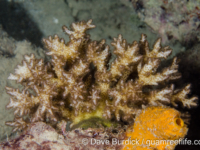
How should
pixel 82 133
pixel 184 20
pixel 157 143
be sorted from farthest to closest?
pixel 184 20 < pixel 82 133 < pixel 157 143

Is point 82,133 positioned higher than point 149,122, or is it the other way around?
point 149,122

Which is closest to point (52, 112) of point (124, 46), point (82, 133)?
point (82, 133)

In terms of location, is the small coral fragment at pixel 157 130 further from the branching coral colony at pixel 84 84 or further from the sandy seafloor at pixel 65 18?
the sandy seafloor at pixel 65 18

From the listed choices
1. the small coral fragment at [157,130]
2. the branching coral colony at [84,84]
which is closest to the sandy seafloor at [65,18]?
A: the branching coral colony at [84,84]

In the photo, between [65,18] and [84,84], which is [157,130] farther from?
[65,18]

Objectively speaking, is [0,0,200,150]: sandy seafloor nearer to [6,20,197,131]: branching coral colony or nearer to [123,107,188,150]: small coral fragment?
[6,20,197,131]: branching coral colony

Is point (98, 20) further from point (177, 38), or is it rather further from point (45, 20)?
point (177, 38)

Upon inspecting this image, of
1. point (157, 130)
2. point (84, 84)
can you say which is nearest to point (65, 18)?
point (84, 84)
